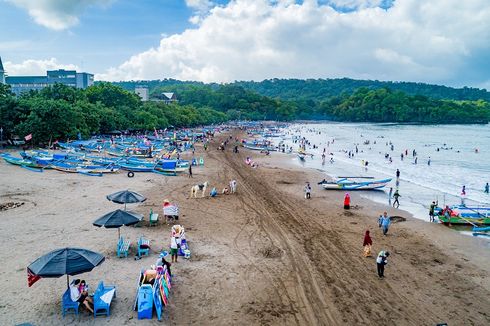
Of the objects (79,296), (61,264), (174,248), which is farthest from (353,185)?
(61,264)

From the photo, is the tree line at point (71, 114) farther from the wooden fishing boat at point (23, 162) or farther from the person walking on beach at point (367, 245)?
the person walking on beach at point (367, 245)

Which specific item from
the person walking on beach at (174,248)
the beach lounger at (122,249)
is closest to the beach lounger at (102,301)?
the person walking on beach at (174,248)

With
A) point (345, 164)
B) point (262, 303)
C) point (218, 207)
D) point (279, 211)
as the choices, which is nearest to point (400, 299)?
point (262, 303)

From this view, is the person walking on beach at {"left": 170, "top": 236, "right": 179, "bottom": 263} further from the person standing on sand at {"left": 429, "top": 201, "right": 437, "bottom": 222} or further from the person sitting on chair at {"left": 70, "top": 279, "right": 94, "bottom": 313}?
the person standing on sand at {"left": 429, "top": 201, "right": 437, "bottom": 222}

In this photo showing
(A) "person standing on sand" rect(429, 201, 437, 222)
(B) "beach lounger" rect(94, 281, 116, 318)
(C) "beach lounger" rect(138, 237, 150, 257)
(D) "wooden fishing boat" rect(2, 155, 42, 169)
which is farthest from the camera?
(D) "wooden fishing boat" rect(2, 155, 42, 169)

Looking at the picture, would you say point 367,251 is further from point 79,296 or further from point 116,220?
point 79,296

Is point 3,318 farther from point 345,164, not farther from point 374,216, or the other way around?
point 345,164

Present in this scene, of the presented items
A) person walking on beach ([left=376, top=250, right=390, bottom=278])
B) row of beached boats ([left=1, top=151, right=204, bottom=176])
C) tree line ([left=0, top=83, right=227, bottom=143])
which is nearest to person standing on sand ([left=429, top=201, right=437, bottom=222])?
person walking on beach ([left=376, top=250, right=390, bottom=278])
